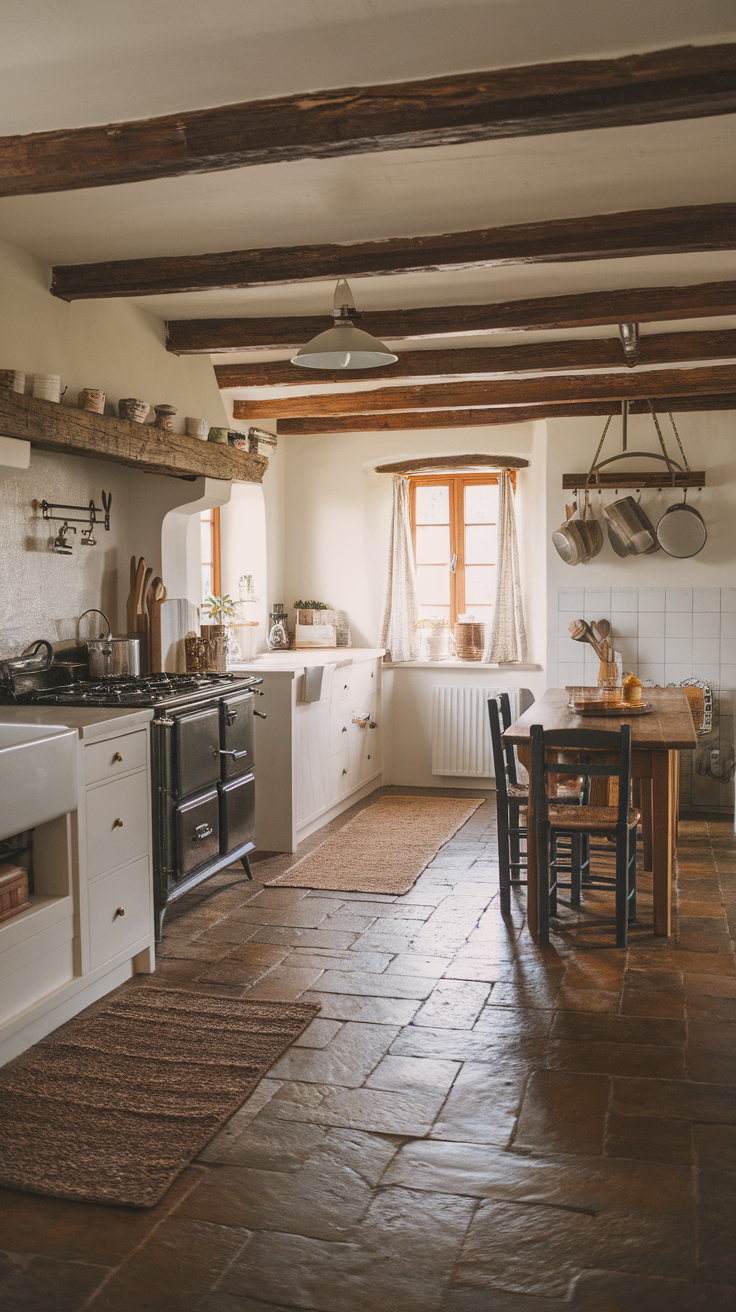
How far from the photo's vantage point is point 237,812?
478 cm

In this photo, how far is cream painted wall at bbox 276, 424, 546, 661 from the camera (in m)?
7.50

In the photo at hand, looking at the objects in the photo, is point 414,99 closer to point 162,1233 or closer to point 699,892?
point 162,1233

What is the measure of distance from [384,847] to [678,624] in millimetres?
2488

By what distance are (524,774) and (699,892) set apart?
7.37 feet

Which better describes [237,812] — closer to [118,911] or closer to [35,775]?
[118,911]

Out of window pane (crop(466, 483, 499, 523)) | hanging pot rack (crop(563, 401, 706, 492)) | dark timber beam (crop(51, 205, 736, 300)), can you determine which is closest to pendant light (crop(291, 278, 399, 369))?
dark timber beam (crop(51, 205, 736, 300))

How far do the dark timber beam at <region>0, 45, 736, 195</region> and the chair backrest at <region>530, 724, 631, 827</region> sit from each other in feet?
6.85

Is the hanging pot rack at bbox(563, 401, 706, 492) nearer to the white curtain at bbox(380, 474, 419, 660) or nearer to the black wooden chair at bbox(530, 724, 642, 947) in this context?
the white curtain at bbox(380, 474, 419, 660)

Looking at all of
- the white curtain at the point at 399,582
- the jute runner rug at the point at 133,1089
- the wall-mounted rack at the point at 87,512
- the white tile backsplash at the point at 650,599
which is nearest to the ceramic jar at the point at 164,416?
the wall-mounted rack at the point at 87,512

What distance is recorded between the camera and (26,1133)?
105 inches

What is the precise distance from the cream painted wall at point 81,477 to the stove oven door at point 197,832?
3.14 ft

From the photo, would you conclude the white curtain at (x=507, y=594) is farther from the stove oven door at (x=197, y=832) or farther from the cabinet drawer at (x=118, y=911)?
the cabinet drawer at (x=118, y=911)

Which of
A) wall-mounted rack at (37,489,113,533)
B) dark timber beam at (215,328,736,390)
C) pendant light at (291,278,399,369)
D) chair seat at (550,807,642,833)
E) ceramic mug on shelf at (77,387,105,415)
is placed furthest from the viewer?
dark timber beam at (215,328,736,390)

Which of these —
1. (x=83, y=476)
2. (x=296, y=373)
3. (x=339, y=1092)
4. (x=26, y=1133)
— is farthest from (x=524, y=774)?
(x=26, y=1133)
